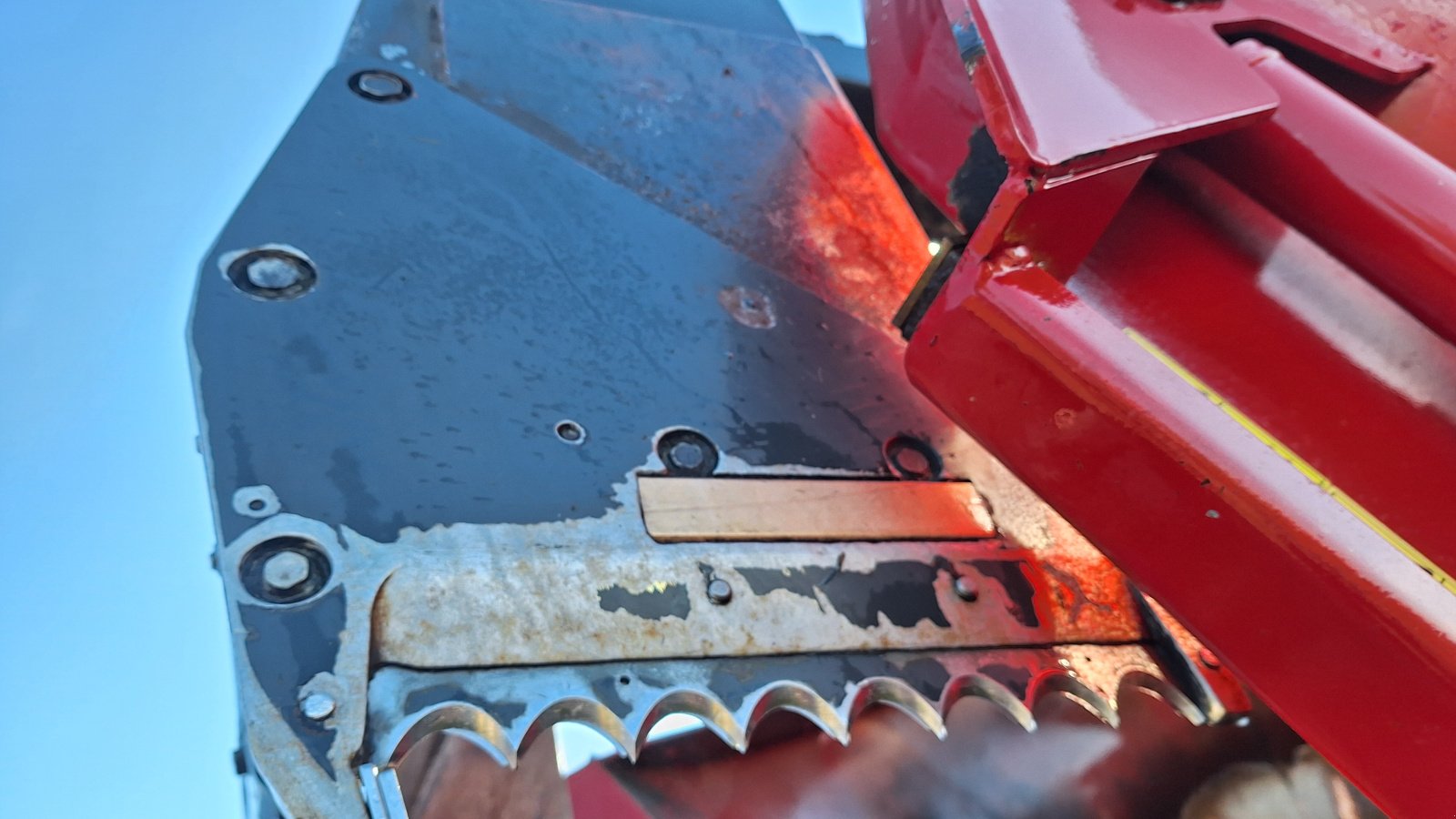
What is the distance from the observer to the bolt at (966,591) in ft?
2.39

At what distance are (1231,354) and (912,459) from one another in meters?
0.25

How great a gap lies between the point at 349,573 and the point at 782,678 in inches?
10.4

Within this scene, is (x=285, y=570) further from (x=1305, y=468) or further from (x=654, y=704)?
(x=1305, y=468)

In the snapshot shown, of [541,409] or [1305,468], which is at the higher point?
[1305,468]

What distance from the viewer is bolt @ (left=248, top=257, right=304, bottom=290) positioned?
71cm

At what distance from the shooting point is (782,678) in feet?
2.09

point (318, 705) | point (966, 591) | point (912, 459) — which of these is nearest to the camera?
point (318, 705)

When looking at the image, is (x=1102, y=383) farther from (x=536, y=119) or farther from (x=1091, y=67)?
(x=536, y=119)

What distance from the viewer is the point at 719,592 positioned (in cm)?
66

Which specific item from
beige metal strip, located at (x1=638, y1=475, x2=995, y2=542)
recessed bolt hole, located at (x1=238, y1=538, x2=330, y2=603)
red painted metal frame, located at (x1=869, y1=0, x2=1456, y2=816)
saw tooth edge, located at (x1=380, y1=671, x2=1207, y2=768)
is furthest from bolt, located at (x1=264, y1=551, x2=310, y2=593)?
red painted metal frame, located at (x1=869, y1=0, x2=1456, y2=816)

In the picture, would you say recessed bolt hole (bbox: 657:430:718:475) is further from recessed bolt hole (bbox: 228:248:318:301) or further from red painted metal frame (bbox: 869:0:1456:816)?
recessed bolt hole (bbox: 228:248:318:301)

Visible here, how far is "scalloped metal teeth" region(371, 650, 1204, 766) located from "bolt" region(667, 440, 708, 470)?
0.54 feet

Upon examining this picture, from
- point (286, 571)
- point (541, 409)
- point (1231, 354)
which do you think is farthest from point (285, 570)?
point (1231, 354)

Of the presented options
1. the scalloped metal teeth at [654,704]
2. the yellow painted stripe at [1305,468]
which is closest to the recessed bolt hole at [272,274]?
the scalloped metal teeth at [654,704]
